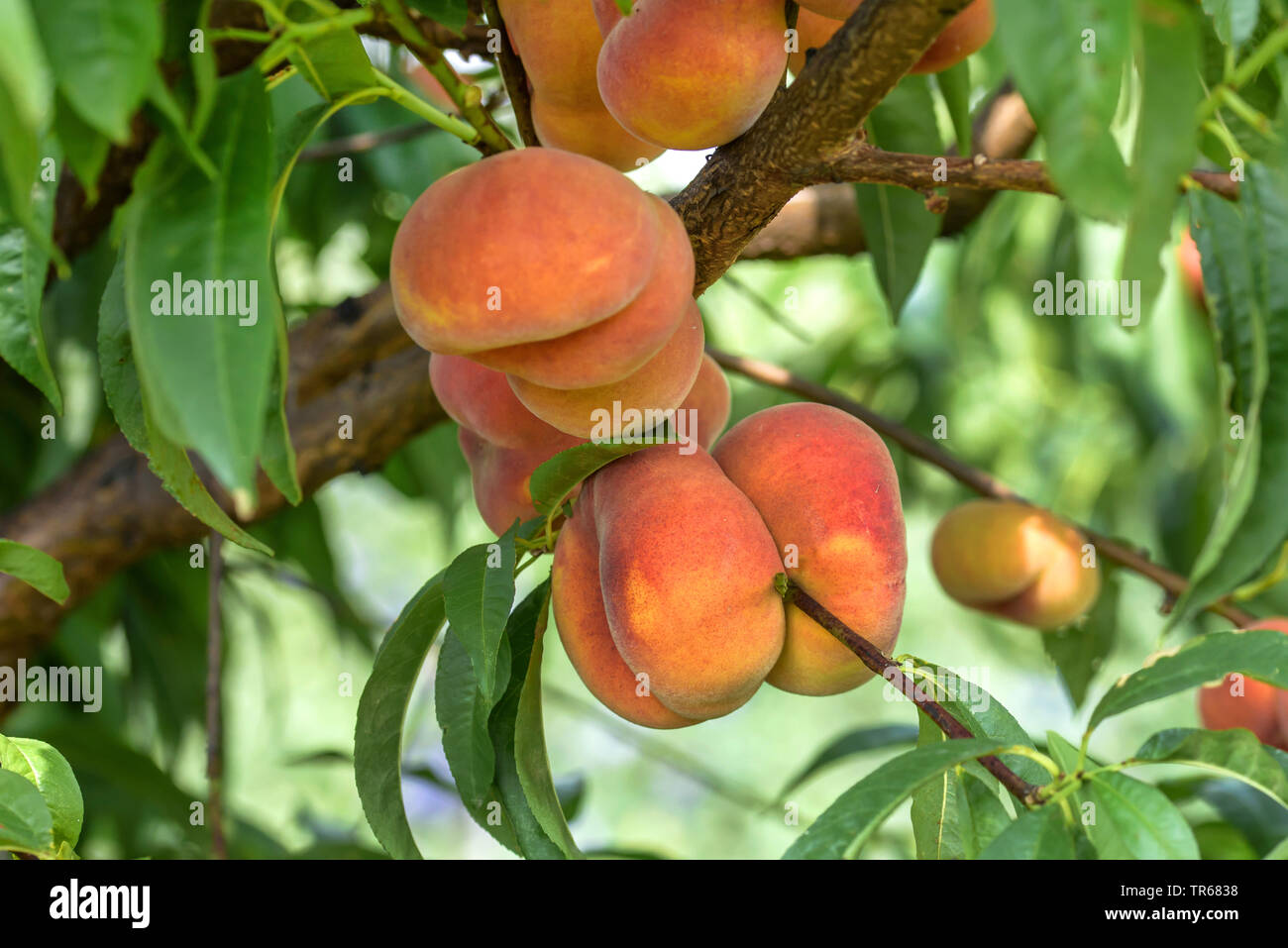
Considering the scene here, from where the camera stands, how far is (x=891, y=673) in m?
0.64

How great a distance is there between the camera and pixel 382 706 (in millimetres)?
761

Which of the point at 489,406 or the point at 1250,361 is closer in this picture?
the point at 1250,361

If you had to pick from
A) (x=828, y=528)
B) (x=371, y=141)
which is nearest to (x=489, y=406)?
(x=828, y=528)

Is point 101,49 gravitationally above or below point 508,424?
above

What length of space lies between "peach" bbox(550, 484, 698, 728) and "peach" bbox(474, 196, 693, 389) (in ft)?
0.44

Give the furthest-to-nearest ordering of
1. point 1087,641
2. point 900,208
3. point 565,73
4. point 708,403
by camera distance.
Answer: point 1087,641, point 900,208, point 708,403, point 565,73

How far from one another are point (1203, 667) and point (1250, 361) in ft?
0.54

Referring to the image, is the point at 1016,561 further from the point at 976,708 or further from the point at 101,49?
the point at 101,49

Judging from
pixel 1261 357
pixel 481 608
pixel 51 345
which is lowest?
pixel 51 345

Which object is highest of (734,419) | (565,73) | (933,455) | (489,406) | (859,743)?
(565,73)

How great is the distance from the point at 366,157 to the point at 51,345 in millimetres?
493

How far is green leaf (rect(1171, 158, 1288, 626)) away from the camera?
523 millimetres
